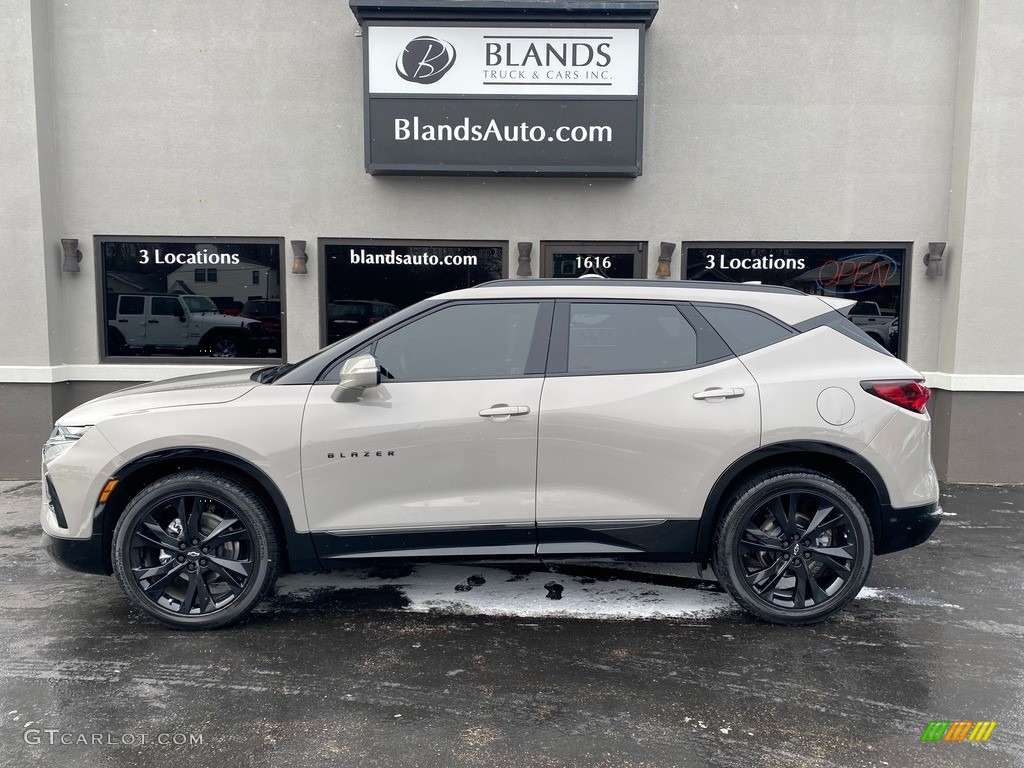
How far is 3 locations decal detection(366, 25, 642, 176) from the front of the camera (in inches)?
294

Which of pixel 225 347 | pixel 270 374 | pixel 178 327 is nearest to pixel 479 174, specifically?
pixel 225 347

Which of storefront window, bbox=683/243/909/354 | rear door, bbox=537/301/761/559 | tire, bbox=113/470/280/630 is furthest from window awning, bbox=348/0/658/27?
tire, bbox=113/470/280/630

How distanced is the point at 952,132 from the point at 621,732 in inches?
288

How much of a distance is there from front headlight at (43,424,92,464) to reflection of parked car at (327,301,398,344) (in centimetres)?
388

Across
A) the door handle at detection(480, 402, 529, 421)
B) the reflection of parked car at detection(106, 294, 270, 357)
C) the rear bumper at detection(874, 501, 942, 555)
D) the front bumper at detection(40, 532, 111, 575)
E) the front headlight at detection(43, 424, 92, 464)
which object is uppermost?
the reflection of parked car at detection(106, 294, 270, 357)

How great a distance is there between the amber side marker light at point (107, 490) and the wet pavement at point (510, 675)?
76cm

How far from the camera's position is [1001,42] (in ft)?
24.2

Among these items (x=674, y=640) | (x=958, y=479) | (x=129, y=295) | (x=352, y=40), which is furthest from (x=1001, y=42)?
(x=129, y=295)

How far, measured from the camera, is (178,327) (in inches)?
316

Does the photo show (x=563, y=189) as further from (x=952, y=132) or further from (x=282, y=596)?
(x=282, y=596)

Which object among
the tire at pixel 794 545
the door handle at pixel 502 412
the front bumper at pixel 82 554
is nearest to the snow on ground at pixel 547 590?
the tire at pixel 794 545

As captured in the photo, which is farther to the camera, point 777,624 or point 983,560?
point 983,560

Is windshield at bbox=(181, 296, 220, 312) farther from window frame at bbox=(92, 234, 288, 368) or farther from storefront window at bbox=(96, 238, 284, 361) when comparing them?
window frame at bbox=(92, 234, 288, 368)

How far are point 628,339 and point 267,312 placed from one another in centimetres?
494
